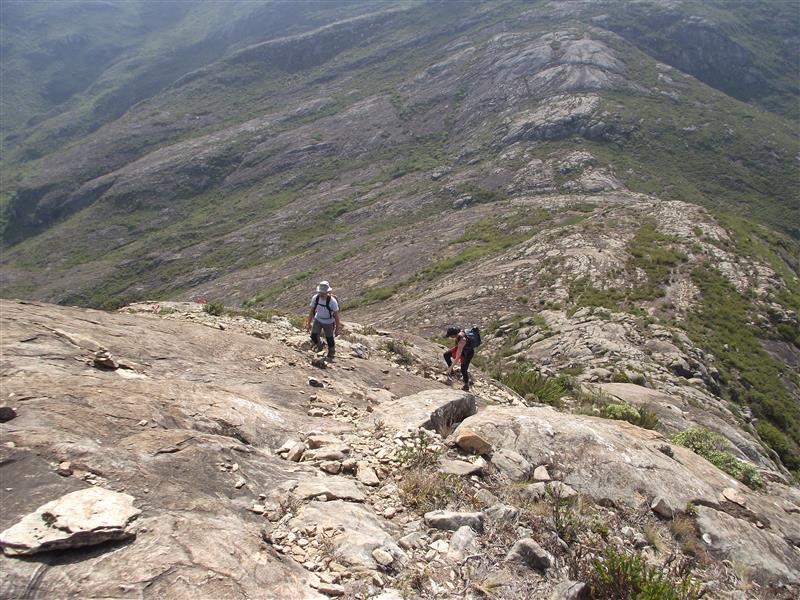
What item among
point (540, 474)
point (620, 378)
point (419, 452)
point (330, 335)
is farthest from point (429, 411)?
point (620, 378)

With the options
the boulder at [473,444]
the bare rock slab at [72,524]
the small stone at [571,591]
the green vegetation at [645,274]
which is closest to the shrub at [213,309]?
the boulder at [473,444]

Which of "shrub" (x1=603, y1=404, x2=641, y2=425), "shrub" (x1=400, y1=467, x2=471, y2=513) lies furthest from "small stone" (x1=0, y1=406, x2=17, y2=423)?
"shrub" (x1=603, y1=404, x2=641, y2=425)

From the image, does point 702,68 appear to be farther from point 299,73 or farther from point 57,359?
point 57,359

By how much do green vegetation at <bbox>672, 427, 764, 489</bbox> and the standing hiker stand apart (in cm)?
802

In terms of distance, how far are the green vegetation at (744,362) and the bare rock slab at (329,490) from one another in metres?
17.4

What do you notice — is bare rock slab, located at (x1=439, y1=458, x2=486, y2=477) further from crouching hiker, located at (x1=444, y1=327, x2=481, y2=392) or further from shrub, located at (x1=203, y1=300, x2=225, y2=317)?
shrub, located at (x1=203, y1=300, x2=225, y2=317)

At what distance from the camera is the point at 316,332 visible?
11.2 m

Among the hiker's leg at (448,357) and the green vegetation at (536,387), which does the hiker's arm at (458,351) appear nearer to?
the hiker's leg at (448,357)

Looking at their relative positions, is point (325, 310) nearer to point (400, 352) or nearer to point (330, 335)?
point (330, 335)

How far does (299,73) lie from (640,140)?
358 feet

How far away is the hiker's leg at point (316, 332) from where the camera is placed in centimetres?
1110

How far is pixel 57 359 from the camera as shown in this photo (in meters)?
7.04

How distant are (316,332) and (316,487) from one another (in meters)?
6.15

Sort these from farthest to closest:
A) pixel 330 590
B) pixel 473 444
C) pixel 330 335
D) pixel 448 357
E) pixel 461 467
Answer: pixel 448 357
pixel 330 335
pixel 473 444
pixel 461 467
pixel 330 590
